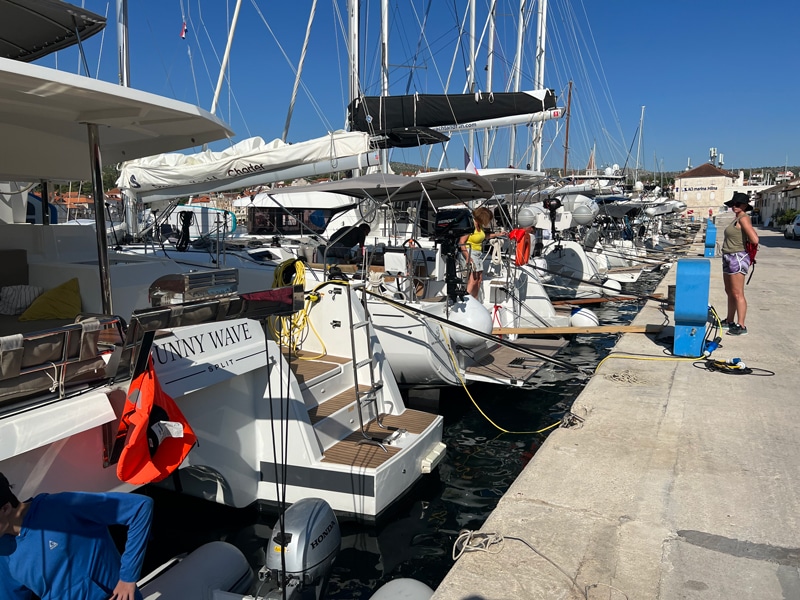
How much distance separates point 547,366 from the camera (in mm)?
8469

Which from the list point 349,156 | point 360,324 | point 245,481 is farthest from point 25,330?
point 349,156

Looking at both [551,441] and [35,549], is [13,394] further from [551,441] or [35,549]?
[551,441]

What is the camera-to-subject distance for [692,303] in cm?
669

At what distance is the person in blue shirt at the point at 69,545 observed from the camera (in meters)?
2.27

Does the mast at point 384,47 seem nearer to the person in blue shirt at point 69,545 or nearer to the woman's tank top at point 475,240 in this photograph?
the woman's tank top at point 475,240

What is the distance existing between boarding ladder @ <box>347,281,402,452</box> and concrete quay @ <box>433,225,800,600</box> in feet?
4.60

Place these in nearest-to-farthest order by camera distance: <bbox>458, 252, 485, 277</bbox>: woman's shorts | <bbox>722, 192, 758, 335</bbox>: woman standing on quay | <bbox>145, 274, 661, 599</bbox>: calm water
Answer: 1. <bbox>145, 274, 661, 599</bbox>: calm water
2. <bbox>722, 192, 758, 335</bbox>: woman standing on quay
3. <bbox>458, 252, 485, 277</bbox>: woman's shorts

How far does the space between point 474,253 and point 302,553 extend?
21.4 feet

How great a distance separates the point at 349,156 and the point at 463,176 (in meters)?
1.96

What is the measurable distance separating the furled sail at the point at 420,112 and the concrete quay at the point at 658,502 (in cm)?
512

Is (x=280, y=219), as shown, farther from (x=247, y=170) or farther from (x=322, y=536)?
(x=322, y=536)

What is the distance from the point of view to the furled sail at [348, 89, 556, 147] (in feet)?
30.5

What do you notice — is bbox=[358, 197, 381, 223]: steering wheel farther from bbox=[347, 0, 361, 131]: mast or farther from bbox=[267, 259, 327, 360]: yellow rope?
bbox=[347, 0, 361, 131]: mast

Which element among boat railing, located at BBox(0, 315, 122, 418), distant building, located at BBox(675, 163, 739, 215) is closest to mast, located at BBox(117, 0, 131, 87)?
boat railing, located at BBox(0, 315, 122, 418)
